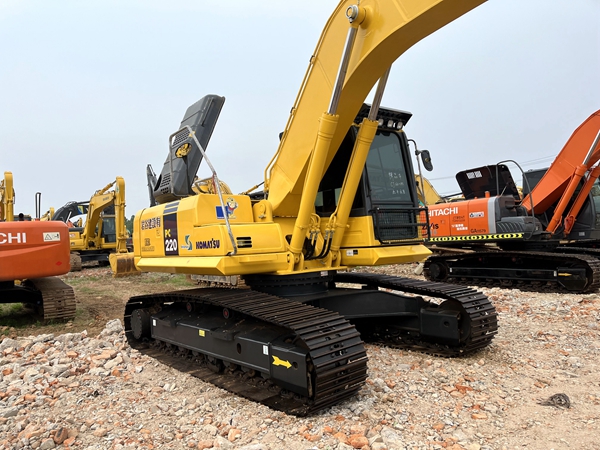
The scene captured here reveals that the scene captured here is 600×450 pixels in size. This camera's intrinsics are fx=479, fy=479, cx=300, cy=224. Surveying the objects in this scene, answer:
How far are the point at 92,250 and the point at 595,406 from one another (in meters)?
21.3

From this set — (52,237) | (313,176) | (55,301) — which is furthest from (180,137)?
(55,301)

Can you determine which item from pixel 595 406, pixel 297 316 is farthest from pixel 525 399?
pixel 297 316

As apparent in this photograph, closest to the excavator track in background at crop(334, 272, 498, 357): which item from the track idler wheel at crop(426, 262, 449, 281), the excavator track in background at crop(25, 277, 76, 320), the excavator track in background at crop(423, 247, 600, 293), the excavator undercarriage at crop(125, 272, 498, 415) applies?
the excavator undercarriage at crop(125, 272, 498, 415)

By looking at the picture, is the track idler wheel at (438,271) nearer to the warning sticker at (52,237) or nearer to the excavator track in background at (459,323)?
the excavator track in background at (459,323)

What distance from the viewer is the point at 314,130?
484 cm

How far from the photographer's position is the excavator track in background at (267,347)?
12.2 feet

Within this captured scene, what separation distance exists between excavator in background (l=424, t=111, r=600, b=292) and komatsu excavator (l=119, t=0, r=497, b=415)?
16.9 ft

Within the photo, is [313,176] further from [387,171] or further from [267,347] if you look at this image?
[267,347]

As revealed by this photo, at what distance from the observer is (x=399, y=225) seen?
523 cm

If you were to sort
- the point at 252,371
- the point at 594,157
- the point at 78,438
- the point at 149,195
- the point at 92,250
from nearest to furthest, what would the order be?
the point at 78,438, the point at 252,371, the point at 149,195, the point at 594,157, the point at 92,250

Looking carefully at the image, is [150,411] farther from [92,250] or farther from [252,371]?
[92,250]

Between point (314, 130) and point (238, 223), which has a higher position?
point (314, 130)

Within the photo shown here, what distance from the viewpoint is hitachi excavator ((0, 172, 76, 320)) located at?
7590 millimetres

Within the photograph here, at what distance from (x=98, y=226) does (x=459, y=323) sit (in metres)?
19.8
